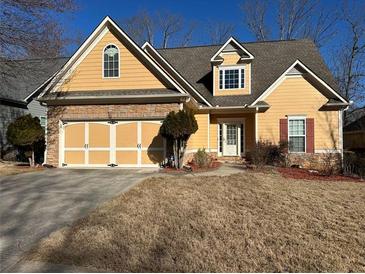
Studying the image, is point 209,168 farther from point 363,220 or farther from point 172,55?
point 172,55

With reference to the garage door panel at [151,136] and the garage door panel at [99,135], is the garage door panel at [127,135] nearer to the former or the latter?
the garage door panel at [151,136]

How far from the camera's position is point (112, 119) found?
15.8 meters

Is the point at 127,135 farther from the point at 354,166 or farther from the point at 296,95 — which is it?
the point at 354,166

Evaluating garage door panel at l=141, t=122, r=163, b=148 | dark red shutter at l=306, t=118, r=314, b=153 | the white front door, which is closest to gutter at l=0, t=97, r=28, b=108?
garage door panel at l=141, t=122, r=163, b=148

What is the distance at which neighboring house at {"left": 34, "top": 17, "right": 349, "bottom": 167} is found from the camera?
51.1 ft

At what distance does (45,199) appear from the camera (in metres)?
9.09

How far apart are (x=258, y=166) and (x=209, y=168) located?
2.21 m

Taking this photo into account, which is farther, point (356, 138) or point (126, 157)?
point (356, 138)

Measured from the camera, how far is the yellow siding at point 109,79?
51.6 feet

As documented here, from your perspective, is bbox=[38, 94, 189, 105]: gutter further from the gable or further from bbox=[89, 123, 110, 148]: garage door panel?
the gable

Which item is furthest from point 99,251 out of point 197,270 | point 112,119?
point 112,119

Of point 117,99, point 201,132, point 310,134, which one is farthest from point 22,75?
point 310,134

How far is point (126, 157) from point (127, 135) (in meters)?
1.01

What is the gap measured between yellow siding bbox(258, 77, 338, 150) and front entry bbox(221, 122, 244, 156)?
145cm
